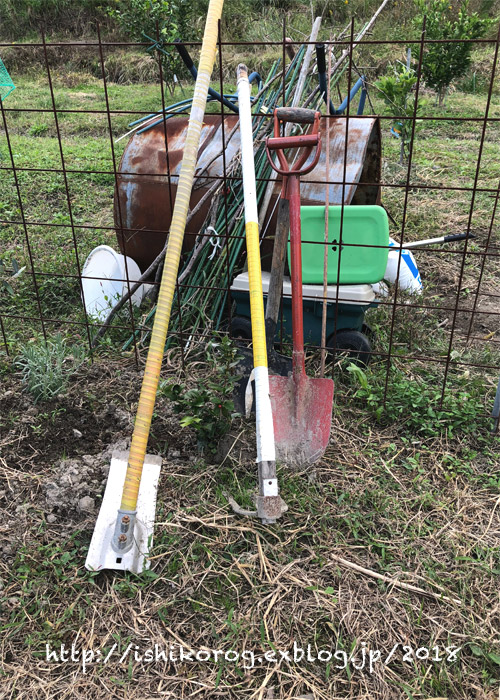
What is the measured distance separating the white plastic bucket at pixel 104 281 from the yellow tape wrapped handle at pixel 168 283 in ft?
4.63

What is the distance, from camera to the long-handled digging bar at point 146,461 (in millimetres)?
1989

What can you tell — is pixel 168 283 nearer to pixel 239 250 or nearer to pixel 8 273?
pixel 239 250

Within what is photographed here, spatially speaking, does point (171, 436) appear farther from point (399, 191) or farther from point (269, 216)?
point (399, 191)

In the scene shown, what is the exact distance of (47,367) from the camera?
9.26 feet

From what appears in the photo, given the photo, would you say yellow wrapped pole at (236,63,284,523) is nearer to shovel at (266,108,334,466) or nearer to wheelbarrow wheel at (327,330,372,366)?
shovel at (266,108,334,466)

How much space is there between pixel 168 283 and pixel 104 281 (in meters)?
1.55

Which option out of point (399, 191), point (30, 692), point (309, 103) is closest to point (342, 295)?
point (309, 103)

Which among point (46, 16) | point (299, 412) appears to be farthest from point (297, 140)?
point (46, 16)

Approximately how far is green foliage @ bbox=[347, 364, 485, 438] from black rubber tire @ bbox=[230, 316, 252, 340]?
1.99 ft

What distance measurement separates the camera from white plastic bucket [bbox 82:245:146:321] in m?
3.45

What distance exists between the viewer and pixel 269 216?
3094mm

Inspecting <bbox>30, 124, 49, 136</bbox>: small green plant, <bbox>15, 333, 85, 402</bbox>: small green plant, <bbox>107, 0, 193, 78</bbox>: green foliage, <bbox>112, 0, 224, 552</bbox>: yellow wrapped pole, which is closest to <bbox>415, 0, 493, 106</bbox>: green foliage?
<bbox>107, 0, 193, 78</bbox>: green foliage

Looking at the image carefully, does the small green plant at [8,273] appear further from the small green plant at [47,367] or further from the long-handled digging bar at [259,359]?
the long-handled digging bar at [259,359]

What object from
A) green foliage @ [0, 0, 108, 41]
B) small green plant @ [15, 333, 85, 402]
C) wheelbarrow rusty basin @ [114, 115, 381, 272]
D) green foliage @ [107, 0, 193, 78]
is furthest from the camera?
green foliage @ [0, 0, 108, 41]
